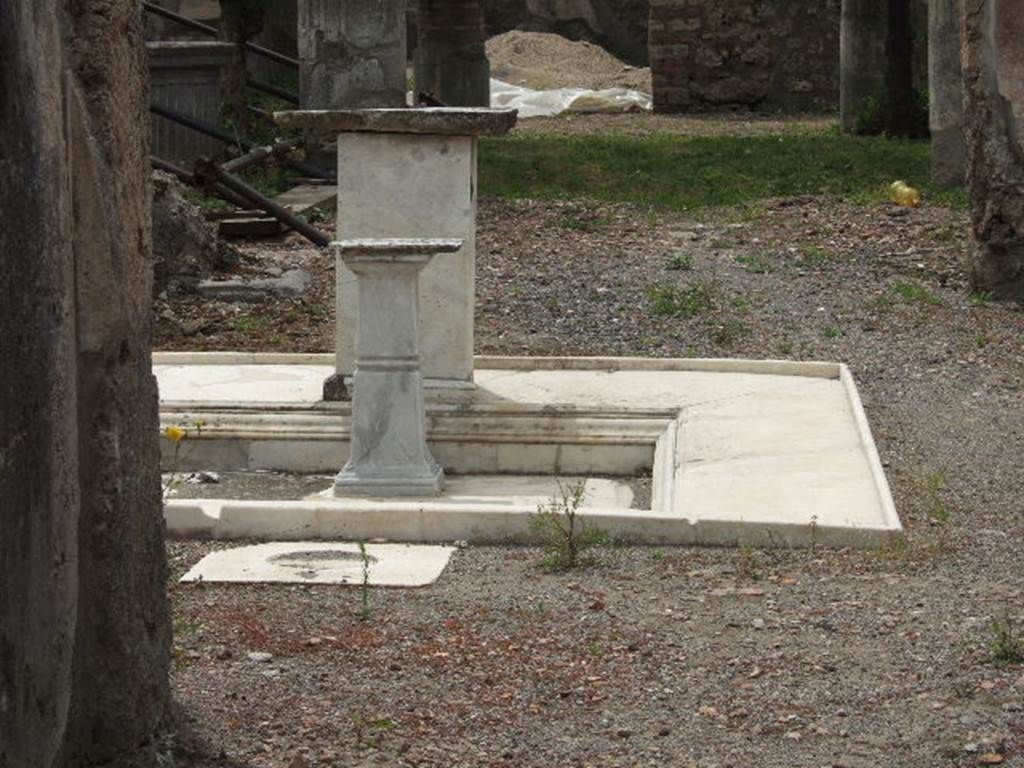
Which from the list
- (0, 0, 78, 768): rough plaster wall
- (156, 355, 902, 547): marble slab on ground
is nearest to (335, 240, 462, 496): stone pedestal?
(156, 355, 902, 547): marble slab on ground

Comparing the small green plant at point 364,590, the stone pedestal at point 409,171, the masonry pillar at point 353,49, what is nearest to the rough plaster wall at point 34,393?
the small green plant at point 364,590

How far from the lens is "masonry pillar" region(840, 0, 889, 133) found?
18078 mm

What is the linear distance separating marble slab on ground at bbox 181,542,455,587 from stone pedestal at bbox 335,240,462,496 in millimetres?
803

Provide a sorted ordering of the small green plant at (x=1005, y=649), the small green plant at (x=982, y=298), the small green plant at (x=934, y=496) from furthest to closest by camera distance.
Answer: the small green plant at (x=982, y=298) → the small green plant at (x=934, y=496) → the small green plant at (x=1005, y=649)

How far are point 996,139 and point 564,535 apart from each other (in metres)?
5.23

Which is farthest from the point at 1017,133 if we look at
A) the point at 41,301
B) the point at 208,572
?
the point at 41,301

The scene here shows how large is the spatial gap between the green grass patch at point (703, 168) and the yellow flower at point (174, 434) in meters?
7.06

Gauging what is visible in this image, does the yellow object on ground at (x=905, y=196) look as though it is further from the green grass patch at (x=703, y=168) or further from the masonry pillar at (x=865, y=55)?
the masonry pillar at (x=865, y=55)

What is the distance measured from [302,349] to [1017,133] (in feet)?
11.8

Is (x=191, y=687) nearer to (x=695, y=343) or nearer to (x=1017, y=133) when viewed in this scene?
(x=695, y=343)

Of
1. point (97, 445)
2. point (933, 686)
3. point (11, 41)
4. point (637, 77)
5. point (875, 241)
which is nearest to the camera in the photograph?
point (11, 41)

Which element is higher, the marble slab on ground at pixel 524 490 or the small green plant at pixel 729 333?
the small green plant at pixel 729 333

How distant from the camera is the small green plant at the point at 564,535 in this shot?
5629 millimetres

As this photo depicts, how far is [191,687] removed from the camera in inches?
177
